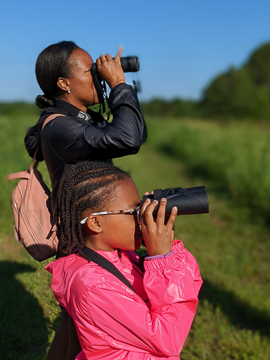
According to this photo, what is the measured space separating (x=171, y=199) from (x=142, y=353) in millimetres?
565

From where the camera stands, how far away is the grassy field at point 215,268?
2.58 meters

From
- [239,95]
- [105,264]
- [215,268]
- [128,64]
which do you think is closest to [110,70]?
[128,64]

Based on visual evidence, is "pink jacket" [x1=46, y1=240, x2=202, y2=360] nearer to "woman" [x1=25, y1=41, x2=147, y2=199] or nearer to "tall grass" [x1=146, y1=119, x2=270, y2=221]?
"woman" [x1=25, y1=41, x2=147, y2=199]

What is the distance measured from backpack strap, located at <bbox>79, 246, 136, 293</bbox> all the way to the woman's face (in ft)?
2.44

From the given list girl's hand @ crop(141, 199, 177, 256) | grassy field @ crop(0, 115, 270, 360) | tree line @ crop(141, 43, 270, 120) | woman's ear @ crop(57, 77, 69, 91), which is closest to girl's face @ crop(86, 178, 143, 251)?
girl's hand @ crop(141, 199, 177, 256)

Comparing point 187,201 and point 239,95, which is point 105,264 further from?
point 239,95

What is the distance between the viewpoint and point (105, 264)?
140 centimetres

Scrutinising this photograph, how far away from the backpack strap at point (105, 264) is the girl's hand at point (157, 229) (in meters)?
0.17

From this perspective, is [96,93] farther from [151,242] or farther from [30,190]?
[151,242]

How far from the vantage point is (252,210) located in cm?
626

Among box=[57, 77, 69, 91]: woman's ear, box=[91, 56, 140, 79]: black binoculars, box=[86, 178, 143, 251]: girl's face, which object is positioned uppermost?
box=[91, 56, 140, 79]: black binoculars

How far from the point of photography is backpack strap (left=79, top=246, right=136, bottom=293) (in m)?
1.39

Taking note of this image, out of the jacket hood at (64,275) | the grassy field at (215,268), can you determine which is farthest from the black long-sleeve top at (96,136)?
the grassy field at (215,268)

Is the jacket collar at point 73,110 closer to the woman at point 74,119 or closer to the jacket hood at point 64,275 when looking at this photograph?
the woman at point 74,119
